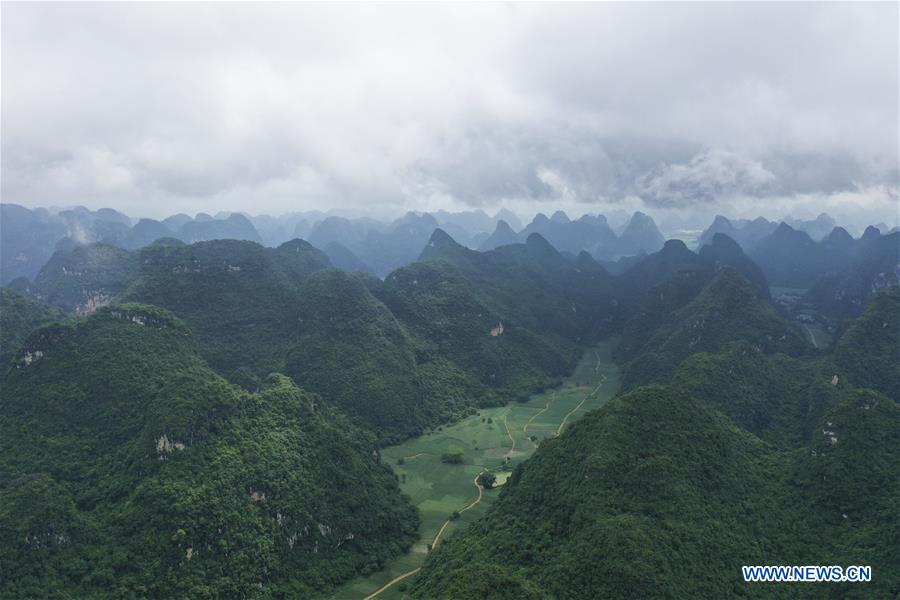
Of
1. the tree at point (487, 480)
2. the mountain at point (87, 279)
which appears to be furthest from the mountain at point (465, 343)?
the mountain at point (87, 279)

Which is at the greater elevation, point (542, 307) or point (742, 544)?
point (542, 307)

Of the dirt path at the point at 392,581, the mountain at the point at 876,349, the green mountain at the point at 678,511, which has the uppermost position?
the mountain at the point at 876,349

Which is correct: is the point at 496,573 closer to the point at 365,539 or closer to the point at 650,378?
the point at 365,539

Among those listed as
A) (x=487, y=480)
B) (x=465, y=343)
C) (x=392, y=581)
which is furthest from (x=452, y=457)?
(x=465, y=343)

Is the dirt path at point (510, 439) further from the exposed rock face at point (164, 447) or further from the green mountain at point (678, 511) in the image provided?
the exposed rock face at point (164, 447)

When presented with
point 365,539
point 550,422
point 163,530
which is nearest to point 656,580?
point 365,539

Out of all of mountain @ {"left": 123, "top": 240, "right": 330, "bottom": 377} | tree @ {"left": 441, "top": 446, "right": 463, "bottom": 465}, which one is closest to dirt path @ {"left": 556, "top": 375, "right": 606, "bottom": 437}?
tree @ {"left": 441, "top": 446, "right": 463, "bottom": 465}
